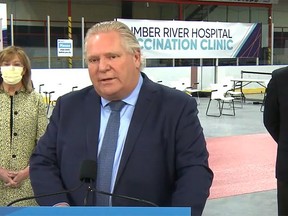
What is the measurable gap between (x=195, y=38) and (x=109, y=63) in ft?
44.4

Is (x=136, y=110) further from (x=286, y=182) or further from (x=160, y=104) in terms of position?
(x=286, y=182)

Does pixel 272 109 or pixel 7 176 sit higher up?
pixel 272 109

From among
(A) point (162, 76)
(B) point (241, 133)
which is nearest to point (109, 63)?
(B) point (241, 133)

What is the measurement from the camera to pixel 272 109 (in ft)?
9.96

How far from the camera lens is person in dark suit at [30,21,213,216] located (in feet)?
5.45

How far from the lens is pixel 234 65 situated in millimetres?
17500

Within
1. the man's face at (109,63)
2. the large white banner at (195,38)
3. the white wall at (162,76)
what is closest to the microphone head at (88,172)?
the man's face at (109,63)

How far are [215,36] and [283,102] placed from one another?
41.8 feet

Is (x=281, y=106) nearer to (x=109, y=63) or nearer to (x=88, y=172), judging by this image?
(x=109, y=63)

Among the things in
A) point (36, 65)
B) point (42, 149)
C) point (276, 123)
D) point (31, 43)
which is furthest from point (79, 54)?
point (42, 149)

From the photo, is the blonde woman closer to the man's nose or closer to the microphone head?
the man's nose

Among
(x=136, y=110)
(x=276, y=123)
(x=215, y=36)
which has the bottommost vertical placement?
(x=276, y=123)

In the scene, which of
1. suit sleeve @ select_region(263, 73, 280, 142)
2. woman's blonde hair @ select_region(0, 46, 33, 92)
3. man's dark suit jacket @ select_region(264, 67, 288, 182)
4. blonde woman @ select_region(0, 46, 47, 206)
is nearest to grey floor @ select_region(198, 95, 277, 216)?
suit sleeve @ select_region(263, 73, 280, 142)

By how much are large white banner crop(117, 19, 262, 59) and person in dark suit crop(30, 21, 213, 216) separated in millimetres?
11731
